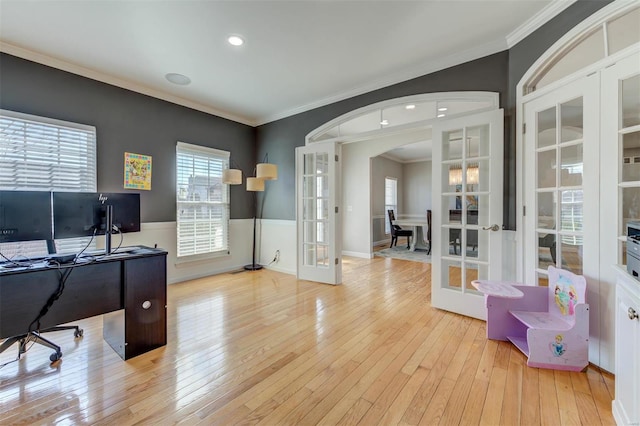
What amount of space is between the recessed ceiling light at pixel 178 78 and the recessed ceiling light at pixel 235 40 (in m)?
1.10

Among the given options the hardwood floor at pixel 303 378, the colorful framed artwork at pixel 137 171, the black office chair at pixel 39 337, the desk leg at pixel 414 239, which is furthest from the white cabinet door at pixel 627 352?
the desk leg at pixel 414 239

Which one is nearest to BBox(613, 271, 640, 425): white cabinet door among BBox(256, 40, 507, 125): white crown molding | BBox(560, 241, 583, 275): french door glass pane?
BBox(560, 241, 583, 275): french door glass pane

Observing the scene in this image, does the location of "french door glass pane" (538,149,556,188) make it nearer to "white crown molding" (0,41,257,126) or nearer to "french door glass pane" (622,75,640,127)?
"french door glass pane" (622,75,640,127)

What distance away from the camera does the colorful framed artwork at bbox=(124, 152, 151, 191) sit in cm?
354

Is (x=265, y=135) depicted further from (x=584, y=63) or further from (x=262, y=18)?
(x=584, y=63)

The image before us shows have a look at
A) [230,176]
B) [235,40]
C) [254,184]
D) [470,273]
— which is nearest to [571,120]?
[470,273]

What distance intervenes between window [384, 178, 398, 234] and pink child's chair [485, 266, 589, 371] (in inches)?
225

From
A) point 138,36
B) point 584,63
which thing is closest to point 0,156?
point 138,36

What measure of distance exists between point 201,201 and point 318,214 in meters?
1.92

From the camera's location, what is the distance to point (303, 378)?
71.2 inches

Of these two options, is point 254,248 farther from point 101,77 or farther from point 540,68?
point 540,68

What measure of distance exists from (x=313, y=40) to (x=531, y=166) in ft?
7.62

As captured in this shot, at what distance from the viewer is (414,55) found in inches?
114

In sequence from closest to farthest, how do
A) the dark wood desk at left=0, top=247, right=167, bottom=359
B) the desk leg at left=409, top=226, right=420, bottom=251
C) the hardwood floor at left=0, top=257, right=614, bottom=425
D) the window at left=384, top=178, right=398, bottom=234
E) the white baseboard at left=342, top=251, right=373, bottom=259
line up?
the hardwood floor at left=0, top=257, right=614, bottom=425
the dark wood desk at left=0, top=247, right=167, bottom=359
the white baseboard at left=342, top=251, right=373, bottom=259
the desk leg at left=409, top=226, right=420, bottom=251
the window at left=384, top=178, right=398, bottom=234
